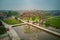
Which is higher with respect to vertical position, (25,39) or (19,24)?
(19,24)

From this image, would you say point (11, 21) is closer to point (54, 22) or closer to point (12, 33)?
point (12, 33)

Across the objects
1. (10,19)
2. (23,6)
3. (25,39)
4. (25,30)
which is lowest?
(25,39)

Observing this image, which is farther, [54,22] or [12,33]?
[54,22]

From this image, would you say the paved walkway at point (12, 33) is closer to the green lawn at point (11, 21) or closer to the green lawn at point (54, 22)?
the green lawn at point (11, 21)

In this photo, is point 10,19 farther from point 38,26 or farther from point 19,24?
point 38,26

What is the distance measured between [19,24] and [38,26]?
46cm

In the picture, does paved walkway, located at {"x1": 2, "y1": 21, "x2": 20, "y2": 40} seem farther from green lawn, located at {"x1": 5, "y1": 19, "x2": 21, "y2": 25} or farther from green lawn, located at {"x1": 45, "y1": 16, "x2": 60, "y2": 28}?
green lawn, located at {"x1": 45, "y1": 16, "x2": 60, "y2": 28}

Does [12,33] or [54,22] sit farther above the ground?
[54,22]

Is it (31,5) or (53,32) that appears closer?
(53,32)

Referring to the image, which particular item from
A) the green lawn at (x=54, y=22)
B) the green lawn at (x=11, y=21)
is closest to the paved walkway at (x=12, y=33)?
the green lawn at (x=11, y=21)

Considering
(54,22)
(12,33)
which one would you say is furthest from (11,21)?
(54,22)

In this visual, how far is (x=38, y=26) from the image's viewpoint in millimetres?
2293

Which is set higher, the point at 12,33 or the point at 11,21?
the point at 11,21

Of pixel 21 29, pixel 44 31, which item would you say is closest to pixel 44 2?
pixel 44 31
